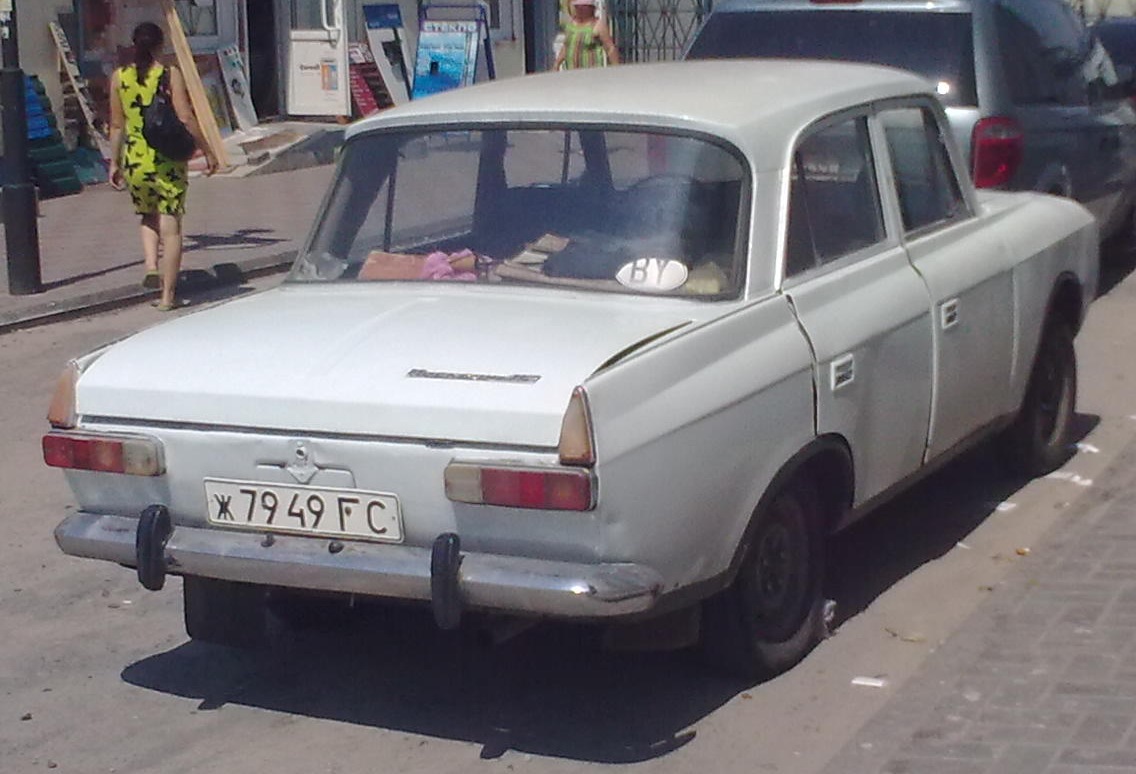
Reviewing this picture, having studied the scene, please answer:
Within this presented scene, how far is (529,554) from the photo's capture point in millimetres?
4391

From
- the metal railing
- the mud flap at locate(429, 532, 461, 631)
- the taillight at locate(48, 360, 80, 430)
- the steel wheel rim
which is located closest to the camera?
the mud flap at locate(429, 532, 461, 631)

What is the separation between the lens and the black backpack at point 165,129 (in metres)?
11.1

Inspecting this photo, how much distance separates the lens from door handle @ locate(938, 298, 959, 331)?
5816 mm

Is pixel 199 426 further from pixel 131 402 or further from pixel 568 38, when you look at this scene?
pixel 568 38

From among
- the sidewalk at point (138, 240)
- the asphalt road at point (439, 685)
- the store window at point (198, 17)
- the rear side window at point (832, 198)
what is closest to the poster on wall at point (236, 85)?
the store window at point (198, 17)

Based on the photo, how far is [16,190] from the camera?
1170 cm

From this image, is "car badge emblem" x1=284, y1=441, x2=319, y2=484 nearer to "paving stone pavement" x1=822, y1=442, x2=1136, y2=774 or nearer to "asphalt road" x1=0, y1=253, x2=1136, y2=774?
"asphalt road" x1=0, y1=253, x2=1136, y2=774

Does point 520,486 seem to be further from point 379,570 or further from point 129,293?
point 129,293

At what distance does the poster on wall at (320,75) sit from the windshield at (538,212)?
49.2 ft

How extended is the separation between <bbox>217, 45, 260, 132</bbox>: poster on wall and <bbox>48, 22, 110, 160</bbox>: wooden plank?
7.29ft

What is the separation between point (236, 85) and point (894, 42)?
11.5 metres

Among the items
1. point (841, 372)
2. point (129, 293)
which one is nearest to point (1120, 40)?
point (129, 293)

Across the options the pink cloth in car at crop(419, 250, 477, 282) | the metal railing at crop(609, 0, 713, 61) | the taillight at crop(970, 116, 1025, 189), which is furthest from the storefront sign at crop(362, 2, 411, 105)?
the pink cloth in car at crop(419, 250, 477, 282)

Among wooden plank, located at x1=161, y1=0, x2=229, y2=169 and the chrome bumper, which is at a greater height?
wooden plank, located at x1=161, y1=0, x2=229, y2=169
